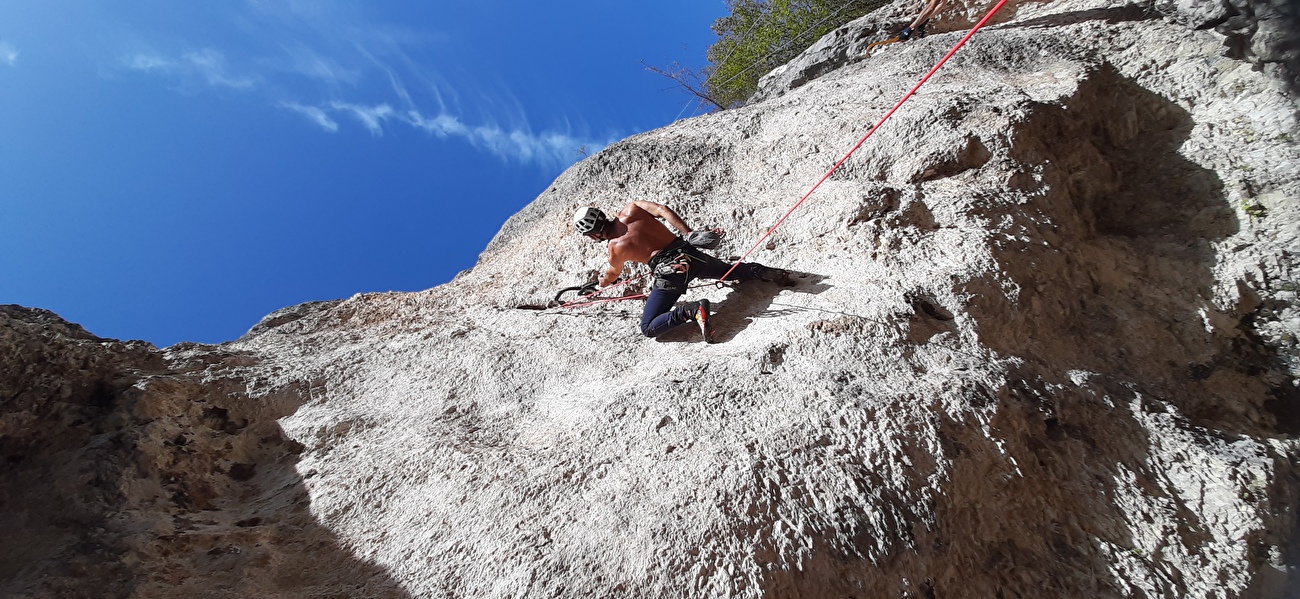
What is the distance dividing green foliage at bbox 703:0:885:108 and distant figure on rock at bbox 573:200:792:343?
7278 millimetres

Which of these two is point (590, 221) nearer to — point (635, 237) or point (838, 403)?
point (635, 237)

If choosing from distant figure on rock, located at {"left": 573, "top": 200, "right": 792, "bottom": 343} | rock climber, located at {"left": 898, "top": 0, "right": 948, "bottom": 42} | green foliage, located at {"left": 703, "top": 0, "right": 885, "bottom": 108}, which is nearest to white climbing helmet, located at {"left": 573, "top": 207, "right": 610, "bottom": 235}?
distant figure on rock, located at {"left": 573, "top": 200, "right": 792, "bottom": 343}

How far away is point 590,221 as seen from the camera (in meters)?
4.00

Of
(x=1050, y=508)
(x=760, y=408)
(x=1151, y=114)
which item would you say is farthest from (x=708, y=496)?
(x=1151, y=114)

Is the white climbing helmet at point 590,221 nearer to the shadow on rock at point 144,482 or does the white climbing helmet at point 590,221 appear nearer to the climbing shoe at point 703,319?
the climbing shoe at point 703,319

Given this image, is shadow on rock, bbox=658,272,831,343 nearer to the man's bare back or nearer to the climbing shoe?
the climbing shoe

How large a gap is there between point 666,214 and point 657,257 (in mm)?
436

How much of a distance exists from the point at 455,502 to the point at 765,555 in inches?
54.3

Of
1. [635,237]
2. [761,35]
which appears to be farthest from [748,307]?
[761,35]

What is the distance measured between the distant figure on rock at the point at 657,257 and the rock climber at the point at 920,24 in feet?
12.1

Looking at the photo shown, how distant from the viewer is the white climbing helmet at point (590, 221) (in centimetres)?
400

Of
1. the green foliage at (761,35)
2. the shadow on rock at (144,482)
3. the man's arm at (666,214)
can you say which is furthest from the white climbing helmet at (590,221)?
the green foliage at (761,35)

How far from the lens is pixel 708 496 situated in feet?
7.83

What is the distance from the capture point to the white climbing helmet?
3998 millimetres
